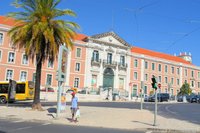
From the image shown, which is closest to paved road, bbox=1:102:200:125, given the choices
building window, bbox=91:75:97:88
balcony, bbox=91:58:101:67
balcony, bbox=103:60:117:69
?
building window, bbox=91:75:97:88

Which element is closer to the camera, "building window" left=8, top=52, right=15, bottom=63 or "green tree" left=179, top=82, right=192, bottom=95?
"building window" left=8, top=52, right=15, bottom=63

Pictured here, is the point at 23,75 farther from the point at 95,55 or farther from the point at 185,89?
the point at 185,89

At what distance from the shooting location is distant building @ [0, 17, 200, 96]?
57.3 meters

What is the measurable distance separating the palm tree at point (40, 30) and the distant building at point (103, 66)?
3378 centimetres

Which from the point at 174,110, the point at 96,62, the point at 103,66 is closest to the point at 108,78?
the point at 103,66

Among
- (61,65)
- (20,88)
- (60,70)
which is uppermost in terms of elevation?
(61,65)

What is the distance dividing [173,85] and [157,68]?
7.91m

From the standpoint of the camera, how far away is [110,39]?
236 ft

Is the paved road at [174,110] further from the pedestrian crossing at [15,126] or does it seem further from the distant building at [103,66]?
the distant building at [103,66]

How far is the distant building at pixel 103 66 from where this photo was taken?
57.3 meters

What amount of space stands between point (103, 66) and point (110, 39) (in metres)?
7.38

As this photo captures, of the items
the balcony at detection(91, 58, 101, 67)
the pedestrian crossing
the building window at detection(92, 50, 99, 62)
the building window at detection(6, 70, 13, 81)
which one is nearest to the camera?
the pedestrian crossing

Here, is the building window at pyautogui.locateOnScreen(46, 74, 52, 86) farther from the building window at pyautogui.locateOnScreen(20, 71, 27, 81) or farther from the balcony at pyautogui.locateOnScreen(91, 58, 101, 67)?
the balcony at pyautogui.locateOnScreen(91, 58, 101, 67)

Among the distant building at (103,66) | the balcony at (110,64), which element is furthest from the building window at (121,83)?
the balcony at (110,64)
